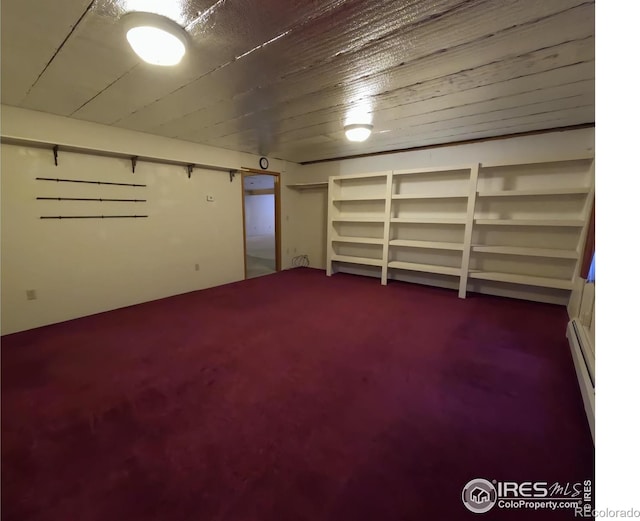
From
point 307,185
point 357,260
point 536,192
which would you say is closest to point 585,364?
point 536,192

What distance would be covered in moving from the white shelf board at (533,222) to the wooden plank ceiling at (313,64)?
3.70 ft

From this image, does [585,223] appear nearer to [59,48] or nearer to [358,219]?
[358,219]

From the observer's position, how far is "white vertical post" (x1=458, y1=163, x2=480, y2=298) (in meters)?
3.74

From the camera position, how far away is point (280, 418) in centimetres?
169

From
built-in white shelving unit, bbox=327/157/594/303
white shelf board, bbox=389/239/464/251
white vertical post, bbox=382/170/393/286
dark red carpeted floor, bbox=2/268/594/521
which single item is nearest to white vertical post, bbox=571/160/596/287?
built-in white shelving unit, bbox=327/157/594/303

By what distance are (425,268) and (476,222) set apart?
96 cm

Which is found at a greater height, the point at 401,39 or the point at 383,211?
the point at 401,39

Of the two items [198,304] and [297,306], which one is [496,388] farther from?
[198,304]

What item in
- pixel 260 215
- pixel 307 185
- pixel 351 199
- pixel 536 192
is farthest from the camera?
pixel 260 215

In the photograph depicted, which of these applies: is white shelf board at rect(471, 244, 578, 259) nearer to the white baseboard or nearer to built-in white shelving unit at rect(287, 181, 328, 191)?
the white baseboard

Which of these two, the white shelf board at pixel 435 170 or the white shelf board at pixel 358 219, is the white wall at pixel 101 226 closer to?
the white shelf board at pixel 358 219

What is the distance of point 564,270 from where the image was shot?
11.8ft
